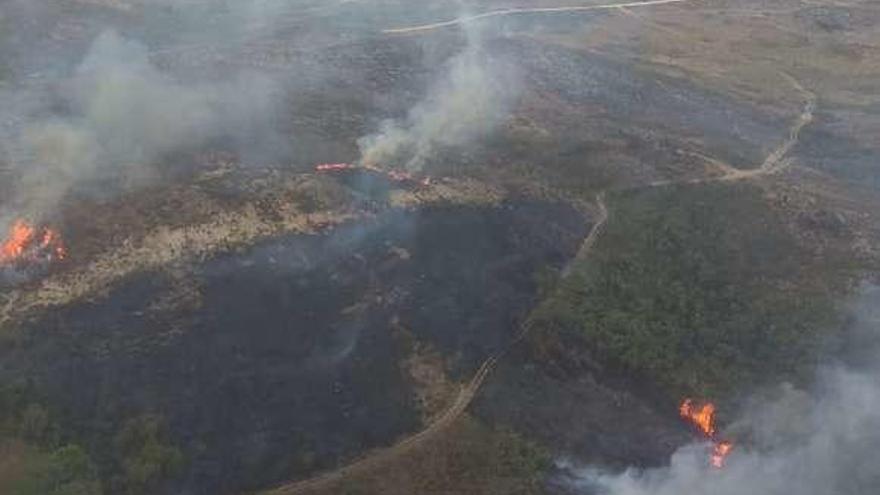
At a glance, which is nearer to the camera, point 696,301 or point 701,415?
point 701,415

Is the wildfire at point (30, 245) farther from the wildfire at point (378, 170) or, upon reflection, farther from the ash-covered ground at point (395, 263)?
the wildfire at point (378, 170)

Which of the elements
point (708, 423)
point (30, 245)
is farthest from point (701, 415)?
point (30, 245)

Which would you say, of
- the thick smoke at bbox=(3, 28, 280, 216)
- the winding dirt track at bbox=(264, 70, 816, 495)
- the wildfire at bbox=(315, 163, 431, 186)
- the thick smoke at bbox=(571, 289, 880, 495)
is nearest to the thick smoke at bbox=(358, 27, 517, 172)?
the wildfire at bbox=(315, 163, 431, 186)

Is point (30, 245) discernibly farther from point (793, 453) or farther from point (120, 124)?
point (793, 453)

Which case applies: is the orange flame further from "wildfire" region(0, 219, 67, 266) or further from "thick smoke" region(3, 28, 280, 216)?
"thick smoke" region(3, 28, 280, 216)

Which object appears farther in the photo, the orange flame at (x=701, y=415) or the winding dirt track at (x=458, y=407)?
the orange flame at (x=701, y=415)

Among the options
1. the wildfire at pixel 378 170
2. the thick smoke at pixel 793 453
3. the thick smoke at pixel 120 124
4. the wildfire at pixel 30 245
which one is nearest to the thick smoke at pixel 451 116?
the wildfire at pixel 378 170
